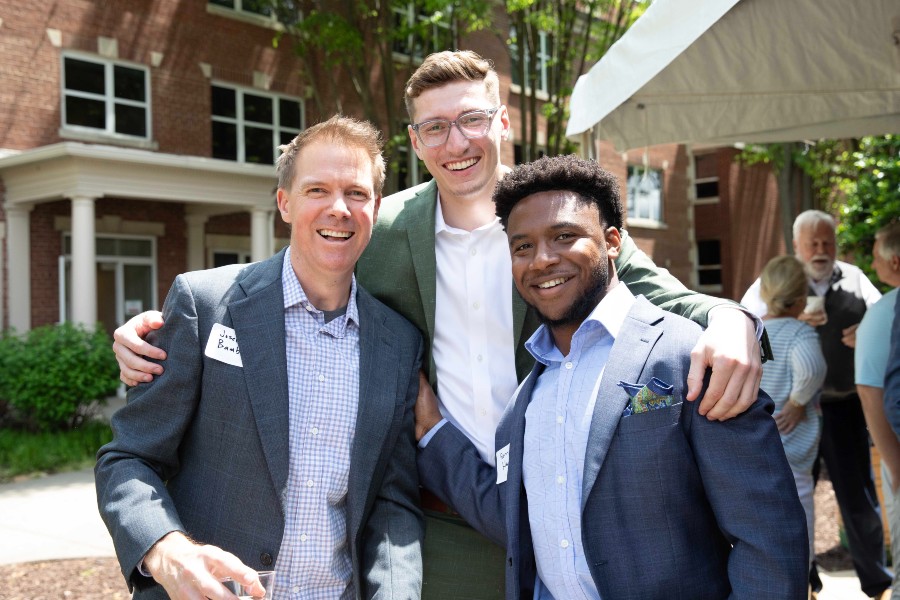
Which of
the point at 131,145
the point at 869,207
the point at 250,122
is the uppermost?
the point at 250,122

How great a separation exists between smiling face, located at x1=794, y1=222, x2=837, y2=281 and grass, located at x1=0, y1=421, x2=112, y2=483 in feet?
28.0

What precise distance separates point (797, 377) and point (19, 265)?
1296 cm

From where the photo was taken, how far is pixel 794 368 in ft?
16.6

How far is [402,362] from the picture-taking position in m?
2.60

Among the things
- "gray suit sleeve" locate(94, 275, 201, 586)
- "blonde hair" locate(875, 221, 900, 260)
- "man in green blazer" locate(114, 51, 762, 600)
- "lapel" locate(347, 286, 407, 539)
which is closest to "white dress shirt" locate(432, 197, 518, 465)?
"man in green blazer" locate(114, 51, 762, 600)

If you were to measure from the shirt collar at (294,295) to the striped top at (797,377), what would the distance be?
329 cm

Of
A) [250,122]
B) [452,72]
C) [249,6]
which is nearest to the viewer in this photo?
[452,72]

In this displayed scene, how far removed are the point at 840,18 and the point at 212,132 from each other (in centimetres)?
1414

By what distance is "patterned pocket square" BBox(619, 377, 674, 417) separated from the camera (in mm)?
2053

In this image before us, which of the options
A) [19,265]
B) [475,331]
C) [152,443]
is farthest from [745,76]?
[19,265]

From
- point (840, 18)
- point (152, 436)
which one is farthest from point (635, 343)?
point (840, 18)

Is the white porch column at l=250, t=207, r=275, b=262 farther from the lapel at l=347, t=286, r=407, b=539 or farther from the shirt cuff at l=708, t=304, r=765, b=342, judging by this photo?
the shirt cuff at l=708, t=304, r=765, b=342

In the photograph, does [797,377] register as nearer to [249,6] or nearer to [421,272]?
[421,272]

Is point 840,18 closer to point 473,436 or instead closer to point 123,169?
point 473,436
